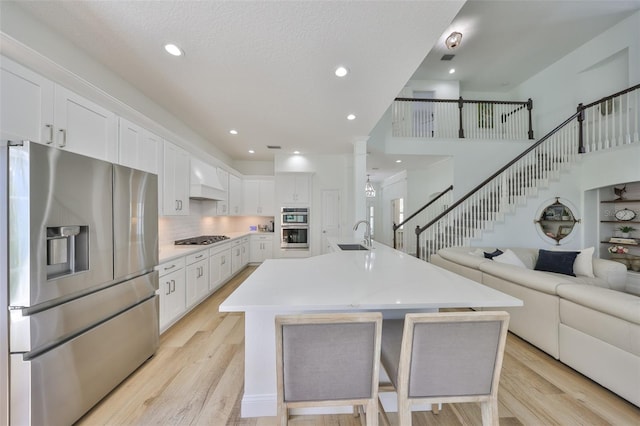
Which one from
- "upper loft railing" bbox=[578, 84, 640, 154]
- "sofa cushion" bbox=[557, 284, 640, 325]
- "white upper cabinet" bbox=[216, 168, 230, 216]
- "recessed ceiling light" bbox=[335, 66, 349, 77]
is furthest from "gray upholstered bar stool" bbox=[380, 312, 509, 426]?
"upper loft railing" bbox=[578, 84, 640, 154]

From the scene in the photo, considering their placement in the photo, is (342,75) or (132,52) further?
(342,75)

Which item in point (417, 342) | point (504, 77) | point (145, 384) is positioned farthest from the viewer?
point (504, 77)

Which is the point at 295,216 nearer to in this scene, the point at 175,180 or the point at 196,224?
the point at 196,224

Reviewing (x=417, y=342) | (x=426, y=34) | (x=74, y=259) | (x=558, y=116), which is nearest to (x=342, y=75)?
(x=426, y=34)

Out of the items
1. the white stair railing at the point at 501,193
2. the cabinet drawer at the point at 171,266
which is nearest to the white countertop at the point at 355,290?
the cabinet drawer at the point at 171,266

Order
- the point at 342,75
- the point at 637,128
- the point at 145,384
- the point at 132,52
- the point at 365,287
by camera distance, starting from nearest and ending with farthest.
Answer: the point at 365,287
the point at 145,384
the point at 132,52
the point at 342,75
the point at 637,128

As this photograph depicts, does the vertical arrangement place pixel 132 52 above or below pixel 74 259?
above

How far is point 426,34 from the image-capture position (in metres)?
1.88

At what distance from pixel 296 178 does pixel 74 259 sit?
4499 mm

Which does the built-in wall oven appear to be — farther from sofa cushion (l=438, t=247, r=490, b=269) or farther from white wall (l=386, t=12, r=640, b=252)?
sofa cushion (l=438, t=247, r=490, b=269)

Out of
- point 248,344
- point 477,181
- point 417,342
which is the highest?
point 477,181

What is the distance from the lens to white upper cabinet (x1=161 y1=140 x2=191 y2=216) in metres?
2.96

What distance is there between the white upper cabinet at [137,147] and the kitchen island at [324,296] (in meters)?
1.78

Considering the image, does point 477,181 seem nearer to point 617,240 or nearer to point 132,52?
point 617,240
